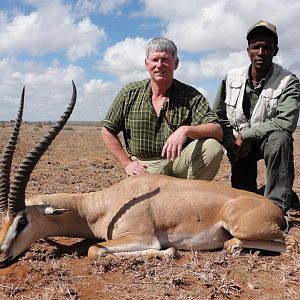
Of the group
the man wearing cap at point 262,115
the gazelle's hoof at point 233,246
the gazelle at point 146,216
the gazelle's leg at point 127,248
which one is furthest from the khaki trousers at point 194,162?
the gazelle's leg at point 127,248

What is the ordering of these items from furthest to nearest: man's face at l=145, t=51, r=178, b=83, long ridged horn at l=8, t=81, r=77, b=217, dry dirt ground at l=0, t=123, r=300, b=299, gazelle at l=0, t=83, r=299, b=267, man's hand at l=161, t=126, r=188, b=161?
man's face at l=145, t=51, r=178, b=83
man's hand at l=161, t=126, r=188, b=161
gazelle at l=0, t=83, r=299, b=267
long ridged horn at l=8, t=81, r=77, b=217
dry dirt ground at l=0, t=123, r=300, b=299

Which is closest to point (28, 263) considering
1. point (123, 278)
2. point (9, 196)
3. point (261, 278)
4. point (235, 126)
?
point (9, 196)

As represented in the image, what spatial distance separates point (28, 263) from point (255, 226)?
2.64 metres

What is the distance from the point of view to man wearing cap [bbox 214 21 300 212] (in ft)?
23.4

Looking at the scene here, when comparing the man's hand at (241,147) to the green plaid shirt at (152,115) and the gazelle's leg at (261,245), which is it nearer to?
the green plaid shirt at (152,115)

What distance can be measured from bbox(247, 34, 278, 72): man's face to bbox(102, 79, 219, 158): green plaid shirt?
1270 millimetres

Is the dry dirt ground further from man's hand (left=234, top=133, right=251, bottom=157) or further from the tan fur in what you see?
man's hand (left=234, top=133, right=251, bottom=157)

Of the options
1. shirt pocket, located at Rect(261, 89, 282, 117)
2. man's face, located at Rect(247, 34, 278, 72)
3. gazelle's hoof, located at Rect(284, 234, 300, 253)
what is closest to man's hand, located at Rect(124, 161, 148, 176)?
gazelle's hoof, located at Rect(284, 234, 300, 253)

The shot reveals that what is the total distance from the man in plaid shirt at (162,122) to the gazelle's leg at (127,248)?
55.9 inches

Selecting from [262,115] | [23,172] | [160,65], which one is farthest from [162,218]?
[262,115]

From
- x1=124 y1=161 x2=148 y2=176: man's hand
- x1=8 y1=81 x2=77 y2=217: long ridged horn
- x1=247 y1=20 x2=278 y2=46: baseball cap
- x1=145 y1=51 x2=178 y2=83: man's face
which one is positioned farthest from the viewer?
x1=247 y1=20 x2=278 y2=46: baseball cap

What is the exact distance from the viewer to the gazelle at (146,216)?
526 centimetres

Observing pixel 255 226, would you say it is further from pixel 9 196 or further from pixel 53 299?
pixel 9 196

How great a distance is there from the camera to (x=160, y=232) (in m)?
5.67
